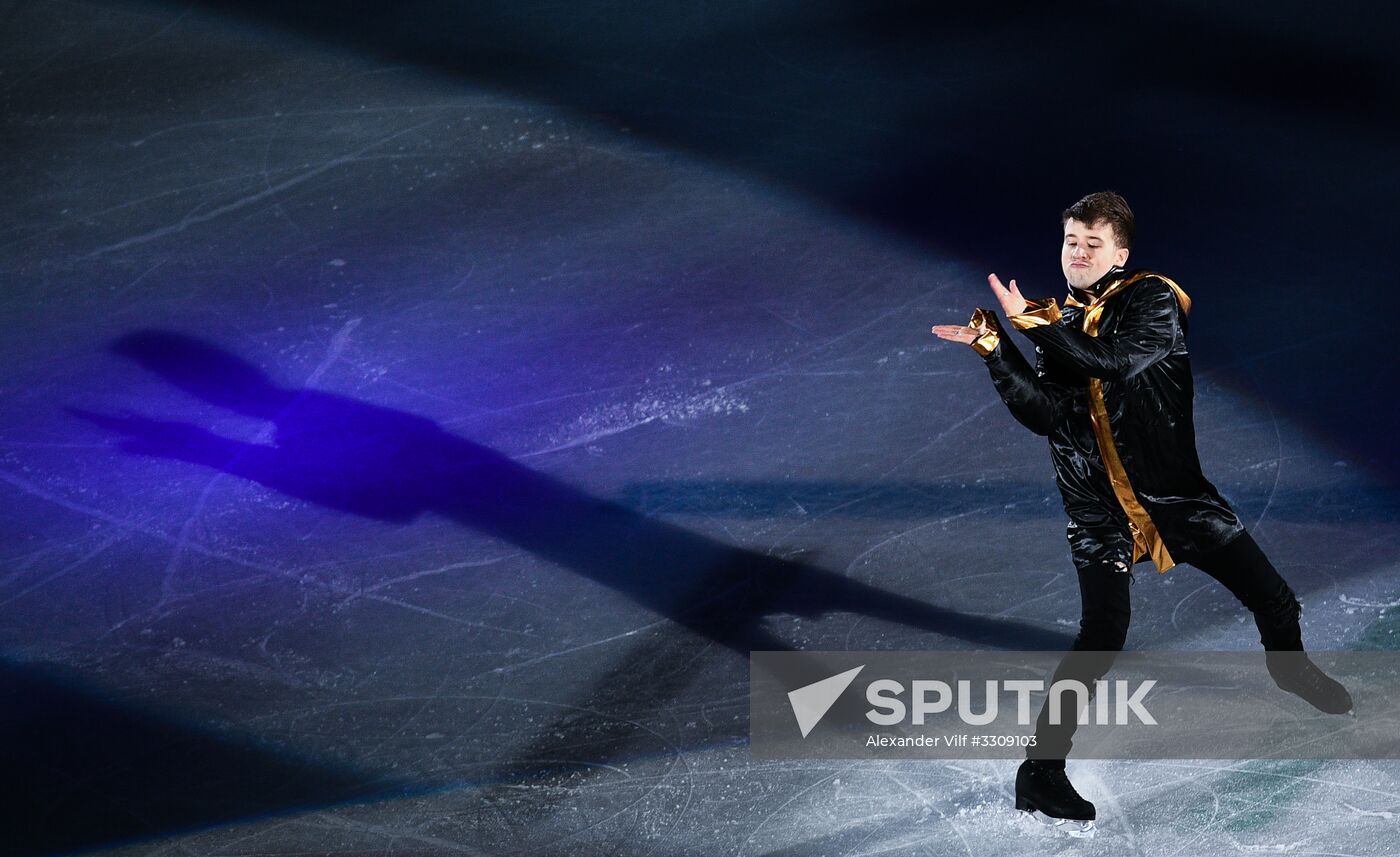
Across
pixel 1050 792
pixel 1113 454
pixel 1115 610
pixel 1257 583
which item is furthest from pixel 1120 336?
pixel 1050 792

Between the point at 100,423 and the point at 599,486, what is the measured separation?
2.23 meters

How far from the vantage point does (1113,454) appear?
3979 mm

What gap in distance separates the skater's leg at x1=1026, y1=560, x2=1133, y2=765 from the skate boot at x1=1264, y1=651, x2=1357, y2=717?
622 millimetres

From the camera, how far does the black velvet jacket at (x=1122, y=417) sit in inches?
150

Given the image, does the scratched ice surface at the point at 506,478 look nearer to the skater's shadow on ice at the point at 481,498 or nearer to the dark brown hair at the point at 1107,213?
the skater's shadow on ice at the point at 481,498

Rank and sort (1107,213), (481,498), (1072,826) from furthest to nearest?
(481,498)
(1072,826)
(1107,213)

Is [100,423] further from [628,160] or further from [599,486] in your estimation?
[628,160]

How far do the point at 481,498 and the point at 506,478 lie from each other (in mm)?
144

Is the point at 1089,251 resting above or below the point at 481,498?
above

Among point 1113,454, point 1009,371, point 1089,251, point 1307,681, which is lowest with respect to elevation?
point 1307,681

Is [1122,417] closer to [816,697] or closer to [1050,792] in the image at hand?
[1050,792]

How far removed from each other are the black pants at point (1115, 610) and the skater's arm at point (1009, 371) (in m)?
0.49

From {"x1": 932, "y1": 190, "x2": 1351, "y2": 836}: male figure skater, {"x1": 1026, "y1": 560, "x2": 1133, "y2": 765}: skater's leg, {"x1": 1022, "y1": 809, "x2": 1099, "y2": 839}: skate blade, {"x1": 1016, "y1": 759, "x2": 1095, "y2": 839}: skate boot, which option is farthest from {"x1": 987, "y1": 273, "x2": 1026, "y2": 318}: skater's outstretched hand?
{"x1": 1022, "y1": 809, "x2": 1099, "y2": 839}: skate blade

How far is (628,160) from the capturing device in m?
7.48
